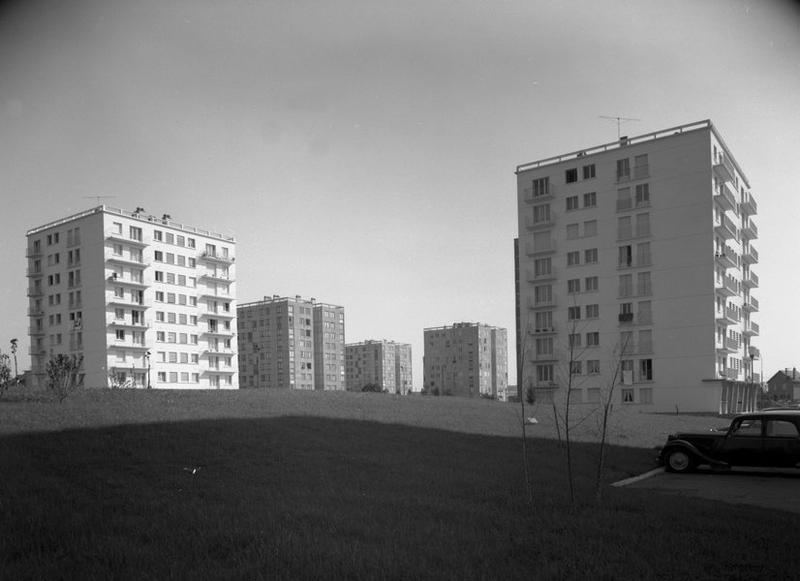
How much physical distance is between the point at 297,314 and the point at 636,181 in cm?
8905

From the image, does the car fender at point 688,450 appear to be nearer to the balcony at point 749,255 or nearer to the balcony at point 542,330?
the balcony at point 542,330

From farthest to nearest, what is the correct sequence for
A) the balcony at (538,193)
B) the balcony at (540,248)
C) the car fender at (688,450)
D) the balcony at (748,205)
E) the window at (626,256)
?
the balcony at (748,205), the balcony at (538,193), the balcony at (540,248), the window at (626,256), the car fender at (688,450)

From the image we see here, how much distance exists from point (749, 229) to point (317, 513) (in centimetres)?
6862

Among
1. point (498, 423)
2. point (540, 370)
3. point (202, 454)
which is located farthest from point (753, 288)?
point (202, 454)

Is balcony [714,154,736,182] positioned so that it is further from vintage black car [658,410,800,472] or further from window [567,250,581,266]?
vintage black car [658,410,800,472]

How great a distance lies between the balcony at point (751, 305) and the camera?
67812 mm

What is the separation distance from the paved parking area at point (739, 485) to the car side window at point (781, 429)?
90 centimetres

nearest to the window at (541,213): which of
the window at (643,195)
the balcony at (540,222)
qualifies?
the balcony at (540,222)

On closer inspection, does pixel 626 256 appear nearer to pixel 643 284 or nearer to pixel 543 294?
pixel 643 284

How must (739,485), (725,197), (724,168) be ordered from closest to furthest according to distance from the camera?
(739,485), (724,168), (725,197)

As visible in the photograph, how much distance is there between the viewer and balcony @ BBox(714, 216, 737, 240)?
5736cm

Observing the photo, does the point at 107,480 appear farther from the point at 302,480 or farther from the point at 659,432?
the point at 659,432

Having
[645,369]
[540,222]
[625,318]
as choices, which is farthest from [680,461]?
[540,222]

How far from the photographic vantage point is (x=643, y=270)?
58656mm
